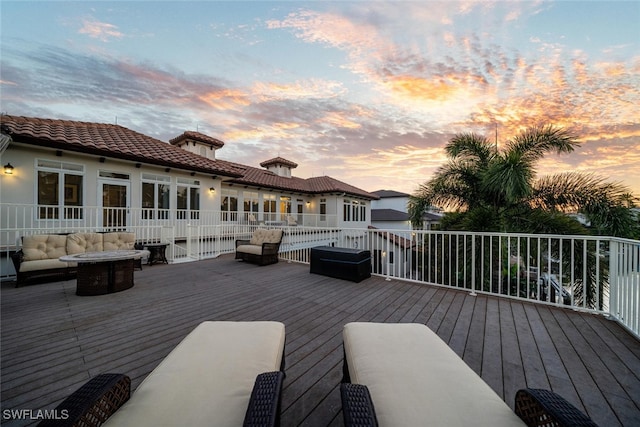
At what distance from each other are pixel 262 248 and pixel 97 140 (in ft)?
23.1

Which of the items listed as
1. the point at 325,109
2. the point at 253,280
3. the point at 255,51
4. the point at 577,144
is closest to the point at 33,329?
the point at 253,280

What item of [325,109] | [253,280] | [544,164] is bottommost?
[253,280]

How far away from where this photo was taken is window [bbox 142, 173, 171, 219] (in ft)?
28.9

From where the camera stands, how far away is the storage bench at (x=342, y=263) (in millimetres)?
4715

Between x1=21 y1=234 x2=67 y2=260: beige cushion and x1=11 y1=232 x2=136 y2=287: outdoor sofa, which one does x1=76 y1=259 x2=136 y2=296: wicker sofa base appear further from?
x1=21 y1=234 x2=67 y2=260: beige cushion

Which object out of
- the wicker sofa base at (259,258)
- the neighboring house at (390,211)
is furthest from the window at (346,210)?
the wicker sofa base at (259,258)

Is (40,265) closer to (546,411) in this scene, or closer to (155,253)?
(155,253)

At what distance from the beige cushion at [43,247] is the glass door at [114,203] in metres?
2.58

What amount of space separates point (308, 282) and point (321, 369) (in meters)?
2.70

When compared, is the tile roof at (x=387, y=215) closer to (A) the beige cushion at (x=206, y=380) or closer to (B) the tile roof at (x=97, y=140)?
(B) the tile roof at (x=97, y=140)

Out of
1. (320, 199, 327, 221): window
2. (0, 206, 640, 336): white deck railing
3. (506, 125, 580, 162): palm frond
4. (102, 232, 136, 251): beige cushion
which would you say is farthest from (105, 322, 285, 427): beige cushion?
(320, 199, 327, 221): window

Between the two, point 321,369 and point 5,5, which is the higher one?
point 5,5

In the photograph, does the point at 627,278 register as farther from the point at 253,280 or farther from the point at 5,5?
the point at 5,5

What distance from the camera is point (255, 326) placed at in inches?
68.5
